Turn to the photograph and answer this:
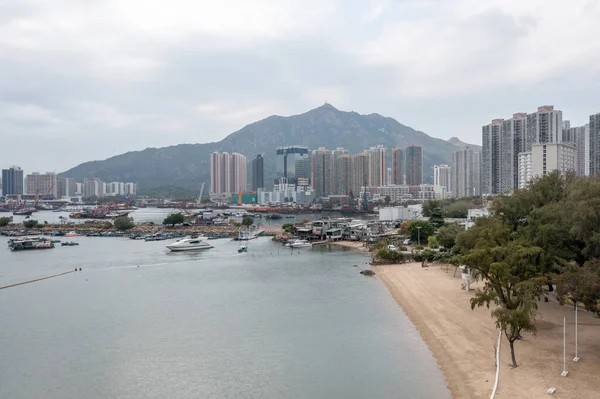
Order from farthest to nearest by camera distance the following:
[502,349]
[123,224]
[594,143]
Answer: [594,143], [123,224], [502,349]

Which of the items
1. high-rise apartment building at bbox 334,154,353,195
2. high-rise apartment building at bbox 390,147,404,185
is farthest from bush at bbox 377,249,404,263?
high-rise apartment building at bbox 390,147,404,185

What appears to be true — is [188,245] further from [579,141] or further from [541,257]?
[579,141]

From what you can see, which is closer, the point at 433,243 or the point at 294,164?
the point at 433,243

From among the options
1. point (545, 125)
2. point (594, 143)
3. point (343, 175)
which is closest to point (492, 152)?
point (545, 125)

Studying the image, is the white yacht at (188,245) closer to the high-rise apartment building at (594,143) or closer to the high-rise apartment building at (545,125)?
the high-rise apartment building at (545,125)

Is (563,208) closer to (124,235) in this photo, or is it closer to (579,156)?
(124,235)

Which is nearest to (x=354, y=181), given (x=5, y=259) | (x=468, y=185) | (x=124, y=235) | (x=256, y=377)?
(x=468, y=185)

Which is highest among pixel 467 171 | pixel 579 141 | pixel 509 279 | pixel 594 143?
pixel 579 141
